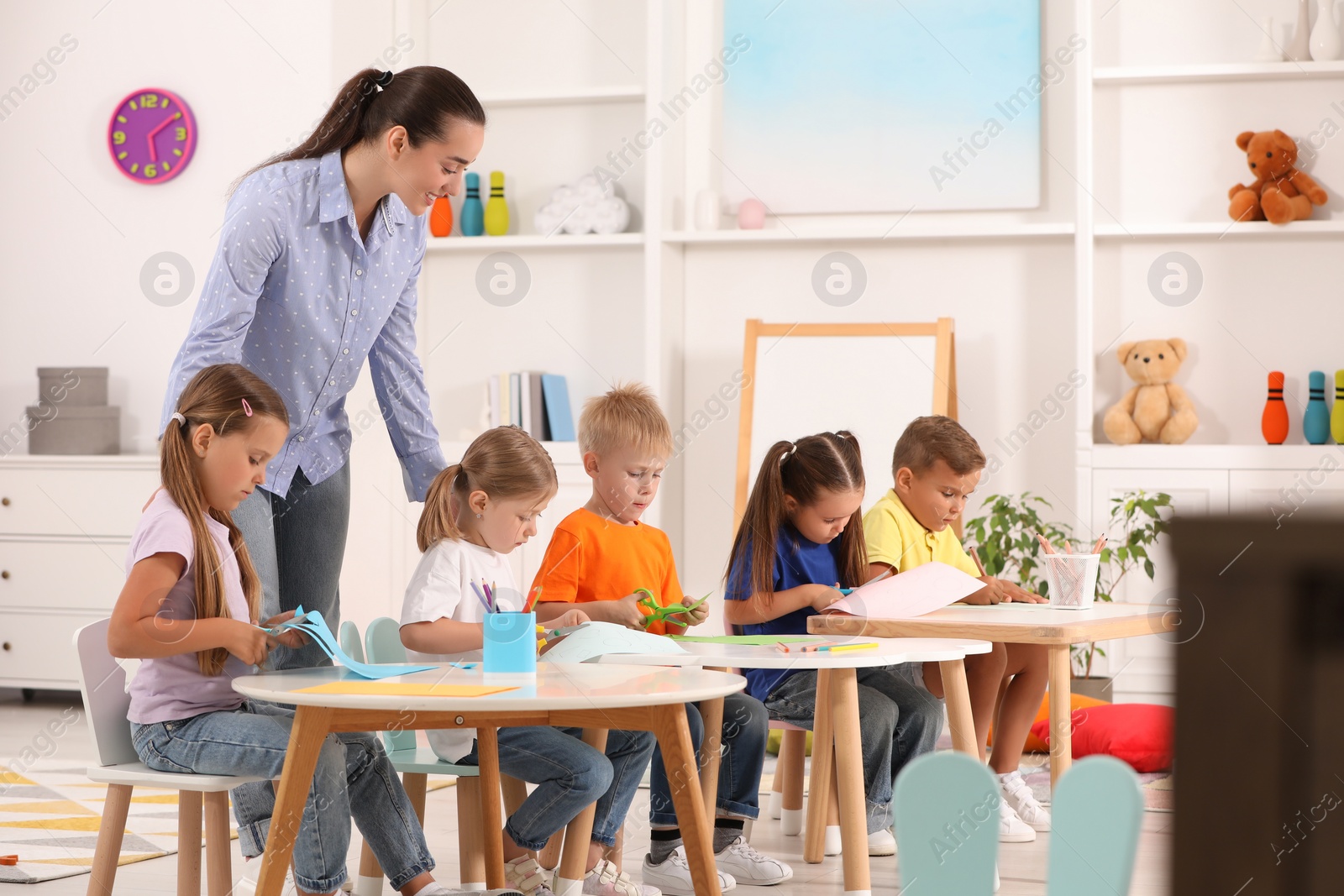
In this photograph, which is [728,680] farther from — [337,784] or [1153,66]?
[1153,66]

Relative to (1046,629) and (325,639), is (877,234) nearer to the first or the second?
(1046,629)

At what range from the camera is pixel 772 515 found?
8.07 ft

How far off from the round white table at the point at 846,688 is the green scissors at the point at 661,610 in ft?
0.17

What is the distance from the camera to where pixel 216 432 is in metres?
1.76

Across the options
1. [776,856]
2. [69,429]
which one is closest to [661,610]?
[776,856]

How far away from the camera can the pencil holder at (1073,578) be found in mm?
2328

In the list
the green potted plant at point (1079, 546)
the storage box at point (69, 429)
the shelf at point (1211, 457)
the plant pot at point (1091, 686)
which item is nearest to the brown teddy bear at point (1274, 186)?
the shelf at point (1211, 457)

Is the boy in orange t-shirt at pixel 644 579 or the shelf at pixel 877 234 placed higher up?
the shelf at pixel 877 234

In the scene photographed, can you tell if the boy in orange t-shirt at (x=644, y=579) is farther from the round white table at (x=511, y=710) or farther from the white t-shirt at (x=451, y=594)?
the round white table at (x=511, y=710)

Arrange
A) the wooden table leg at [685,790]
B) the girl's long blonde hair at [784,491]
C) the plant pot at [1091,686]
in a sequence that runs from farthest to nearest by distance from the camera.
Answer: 1. the plant pot at [1091,686]
2. the girl's long blonde hair at [784,491]
3. the wooden table leg at [685,790]

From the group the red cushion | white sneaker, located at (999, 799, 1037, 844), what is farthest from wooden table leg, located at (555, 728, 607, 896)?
the red cushion

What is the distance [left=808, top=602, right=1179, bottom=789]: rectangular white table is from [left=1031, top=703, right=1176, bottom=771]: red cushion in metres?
0.90

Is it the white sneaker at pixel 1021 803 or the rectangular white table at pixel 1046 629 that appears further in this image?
the white sneaker at pixel 1021 803

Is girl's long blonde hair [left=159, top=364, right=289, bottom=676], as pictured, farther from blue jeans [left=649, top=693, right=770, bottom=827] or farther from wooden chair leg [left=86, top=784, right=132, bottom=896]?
blue jeans [left=649, top=693, right=770, bottom=827]
